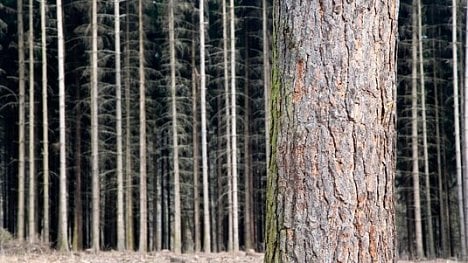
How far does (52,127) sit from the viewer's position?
17594mm

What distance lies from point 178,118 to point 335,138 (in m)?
14.8

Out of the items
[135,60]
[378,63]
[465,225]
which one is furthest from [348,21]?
[135,60]

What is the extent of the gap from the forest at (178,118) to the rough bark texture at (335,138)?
12.7 m

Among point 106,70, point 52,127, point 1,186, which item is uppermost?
point 106,70

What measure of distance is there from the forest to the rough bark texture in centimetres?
1272

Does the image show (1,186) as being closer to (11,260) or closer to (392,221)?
(11,260)

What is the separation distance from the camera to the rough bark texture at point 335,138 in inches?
62.8

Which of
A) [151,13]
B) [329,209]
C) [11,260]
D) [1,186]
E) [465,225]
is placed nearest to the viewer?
[329,209]

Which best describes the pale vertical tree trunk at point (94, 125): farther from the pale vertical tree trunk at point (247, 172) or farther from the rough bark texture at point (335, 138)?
the rough bark texture at point (335, 138)

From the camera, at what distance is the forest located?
1490 cm

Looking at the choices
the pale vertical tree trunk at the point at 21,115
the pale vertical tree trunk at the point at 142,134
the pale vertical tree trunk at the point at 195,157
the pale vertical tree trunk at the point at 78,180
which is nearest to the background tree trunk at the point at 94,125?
the pale vertical tree trunk at the point at 142,134

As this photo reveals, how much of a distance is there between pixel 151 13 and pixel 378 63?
1609 centimetres

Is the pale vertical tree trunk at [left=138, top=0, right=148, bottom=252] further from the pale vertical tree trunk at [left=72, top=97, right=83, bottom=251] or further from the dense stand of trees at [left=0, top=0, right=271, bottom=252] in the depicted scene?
the pale vertical tree trunk at [left=72, top=97, right=83, bottom=251]

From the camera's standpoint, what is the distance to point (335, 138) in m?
1.61
